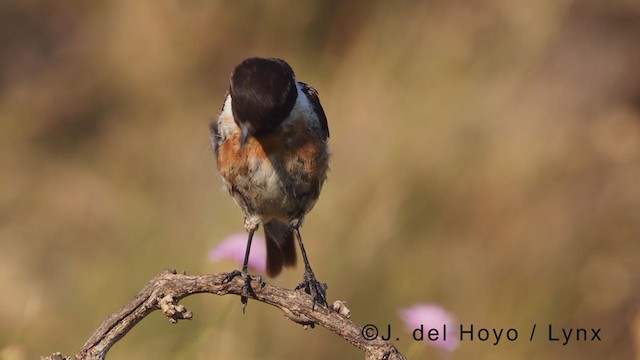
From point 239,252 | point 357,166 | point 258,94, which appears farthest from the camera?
point 357,166

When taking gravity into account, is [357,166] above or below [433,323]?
above

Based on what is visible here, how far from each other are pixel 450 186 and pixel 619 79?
1.90 m

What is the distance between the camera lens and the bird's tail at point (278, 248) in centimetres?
379

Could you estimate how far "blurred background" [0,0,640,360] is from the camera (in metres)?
4.41

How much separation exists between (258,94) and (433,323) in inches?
32.6

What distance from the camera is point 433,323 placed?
2.76 meters

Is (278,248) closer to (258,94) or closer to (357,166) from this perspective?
(258,94)

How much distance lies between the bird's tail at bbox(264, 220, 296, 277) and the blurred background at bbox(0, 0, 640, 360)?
7.2 inches

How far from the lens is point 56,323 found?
4223 mm

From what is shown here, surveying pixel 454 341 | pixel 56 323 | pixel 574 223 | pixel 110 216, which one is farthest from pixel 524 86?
pixel 454 341

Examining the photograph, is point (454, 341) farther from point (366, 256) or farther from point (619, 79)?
point (619, 79)

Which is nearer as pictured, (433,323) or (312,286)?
(433,323)

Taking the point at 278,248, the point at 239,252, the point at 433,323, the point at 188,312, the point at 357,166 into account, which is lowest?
the point at 188,312

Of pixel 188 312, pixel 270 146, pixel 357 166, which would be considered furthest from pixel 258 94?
pixel 357 166
